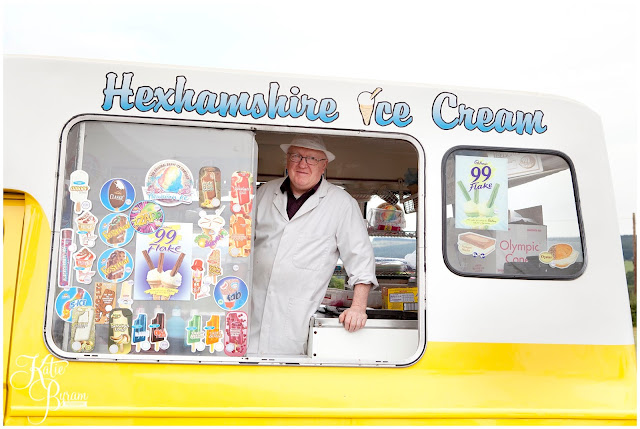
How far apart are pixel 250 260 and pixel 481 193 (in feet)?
4.26

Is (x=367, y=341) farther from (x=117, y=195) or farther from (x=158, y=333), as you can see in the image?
(x=117, y=195)

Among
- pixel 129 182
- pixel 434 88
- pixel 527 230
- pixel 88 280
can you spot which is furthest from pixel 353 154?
pixel 88 280

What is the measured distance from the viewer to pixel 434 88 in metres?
2.99

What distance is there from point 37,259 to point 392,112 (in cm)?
191

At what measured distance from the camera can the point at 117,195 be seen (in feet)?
9.36

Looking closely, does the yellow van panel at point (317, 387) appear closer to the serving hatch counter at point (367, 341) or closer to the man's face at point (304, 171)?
the serving hatch counter at point (367, 341)

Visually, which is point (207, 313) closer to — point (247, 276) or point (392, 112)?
point (247, 276)

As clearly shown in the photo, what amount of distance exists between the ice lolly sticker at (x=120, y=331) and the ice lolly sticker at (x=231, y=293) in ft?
1.48

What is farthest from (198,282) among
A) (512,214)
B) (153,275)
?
(512,214)

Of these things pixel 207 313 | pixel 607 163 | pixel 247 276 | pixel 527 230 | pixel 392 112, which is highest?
pixel 392 112

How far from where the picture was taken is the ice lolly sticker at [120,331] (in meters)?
2.78

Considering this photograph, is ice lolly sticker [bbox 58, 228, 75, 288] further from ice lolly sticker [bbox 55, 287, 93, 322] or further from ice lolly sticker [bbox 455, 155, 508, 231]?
ice lolly sticker [bbox 455, 155, 508, 231]

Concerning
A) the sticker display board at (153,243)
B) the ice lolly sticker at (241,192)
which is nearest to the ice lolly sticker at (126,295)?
the sticker display board at (153,243)

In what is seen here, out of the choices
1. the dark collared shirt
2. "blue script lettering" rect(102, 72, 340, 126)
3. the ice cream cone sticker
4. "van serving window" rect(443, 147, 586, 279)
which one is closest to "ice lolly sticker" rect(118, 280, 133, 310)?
"blue script lettering" rect(102, 72, 340, 126)
